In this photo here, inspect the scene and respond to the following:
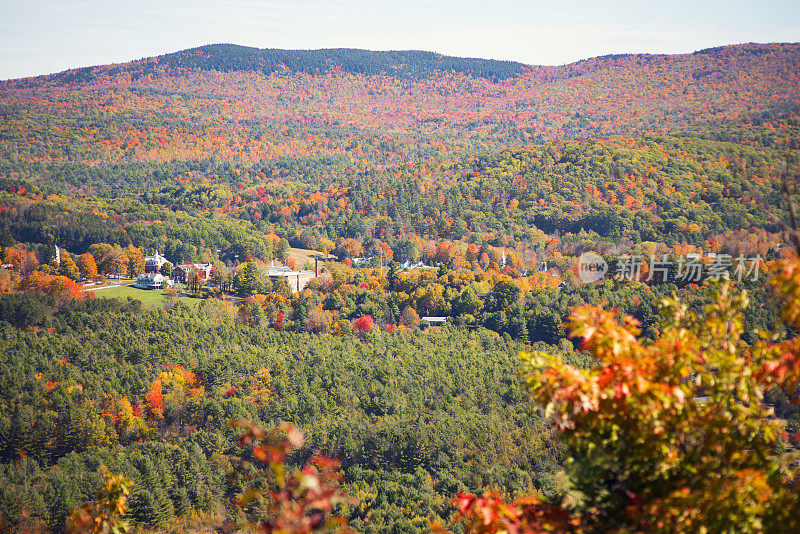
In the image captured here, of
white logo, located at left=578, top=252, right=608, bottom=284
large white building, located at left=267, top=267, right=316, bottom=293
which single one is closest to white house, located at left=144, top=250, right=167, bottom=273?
large white building, located at left=267, top=267, right=316, bottom=293

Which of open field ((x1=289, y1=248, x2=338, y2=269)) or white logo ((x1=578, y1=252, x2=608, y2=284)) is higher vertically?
white logo ((x1=578, y1=252, x2=608, y2=284))

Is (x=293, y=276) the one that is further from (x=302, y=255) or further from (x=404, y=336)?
(x=404, y=336)

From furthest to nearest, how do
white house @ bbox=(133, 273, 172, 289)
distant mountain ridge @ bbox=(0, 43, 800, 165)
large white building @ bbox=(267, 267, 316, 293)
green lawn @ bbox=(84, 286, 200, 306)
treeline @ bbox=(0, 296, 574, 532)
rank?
distant mountain ridge @ bbox=(0, 43, 800, 165) < large white building @ bbox=(267, 267, 316, 293) < white house @ bbox=(133, 273, 172, 289) < green lawn @ bbox=(84, 286, 200, 306) < treeline @ bbox=(0, 296, 574, 532)

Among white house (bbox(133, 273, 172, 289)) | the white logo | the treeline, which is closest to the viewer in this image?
the treeline

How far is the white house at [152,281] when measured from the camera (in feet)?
183

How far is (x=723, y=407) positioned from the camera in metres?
4.36

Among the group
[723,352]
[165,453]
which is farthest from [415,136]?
[723,352]

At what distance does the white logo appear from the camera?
5791cm

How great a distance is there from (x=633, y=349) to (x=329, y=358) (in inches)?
1402

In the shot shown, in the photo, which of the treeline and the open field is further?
the open field

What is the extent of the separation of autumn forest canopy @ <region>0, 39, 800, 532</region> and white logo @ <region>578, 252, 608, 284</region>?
94cm

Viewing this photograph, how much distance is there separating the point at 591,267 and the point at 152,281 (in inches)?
1488

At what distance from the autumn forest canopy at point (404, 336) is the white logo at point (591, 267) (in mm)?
942

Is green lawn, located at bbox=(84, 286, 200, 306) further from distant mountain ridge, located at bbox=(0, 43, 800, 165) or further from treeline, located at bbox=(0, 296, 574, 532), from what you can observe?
distant mountain ridge, located at bbox=(0, 43, 800, 165)
